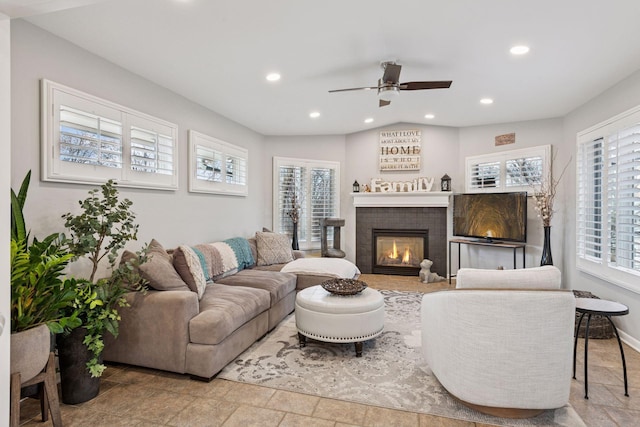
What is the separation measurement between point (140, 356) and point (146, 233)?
4.56ft

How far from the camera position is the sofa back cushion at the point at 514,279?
7.06 feet

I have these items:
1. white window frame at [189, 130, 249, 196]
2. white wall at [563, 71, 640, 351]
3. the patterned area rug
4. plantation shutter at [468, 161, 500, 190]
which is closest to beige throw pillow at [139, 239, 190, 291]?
the patterned area rug

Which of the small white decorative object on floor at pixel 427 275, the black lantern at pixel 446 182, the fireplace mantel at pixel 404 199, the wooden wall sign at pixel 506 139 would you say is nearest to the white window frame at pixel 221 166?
the fireplace mantel at pixel 404 199

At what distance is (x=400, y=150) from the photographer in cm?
640

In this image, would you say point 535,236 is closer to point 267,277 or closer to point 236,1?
point 267,277

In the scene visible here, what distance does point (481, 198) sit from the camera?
5629 millimetres

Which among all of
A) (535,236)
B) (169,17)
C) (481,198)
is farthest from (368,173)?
(169,17)

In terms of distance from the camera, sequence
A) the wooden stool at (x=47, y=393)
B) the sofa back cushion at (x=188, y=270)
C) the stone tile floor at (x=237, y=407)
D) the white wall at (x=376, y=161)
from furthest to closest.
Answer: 1. the white wall at (x=376, y=161)
2. the sofa back cushion at (x=188, y=270)
3. the stone tile floor at (x=237, y=407)
4. the wooden stool at (x=47, y=393)

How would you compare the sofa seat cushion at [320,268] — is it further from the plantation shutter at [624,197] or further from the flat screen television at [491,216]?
the plantation shutter at [624,197]

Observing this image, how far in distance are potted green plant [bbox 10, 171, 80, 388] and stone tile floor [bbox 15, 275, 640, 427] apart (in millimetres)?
551

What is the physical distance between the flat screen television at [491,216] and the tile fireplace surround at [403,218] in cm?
30

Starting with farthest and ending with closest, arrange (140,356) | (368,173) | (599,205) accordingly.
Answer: (368,173), (599,205), (140,356)

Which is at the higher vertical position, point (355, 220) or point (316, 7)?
point (316, 7)

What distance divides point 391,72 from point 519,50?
113 centimetres
